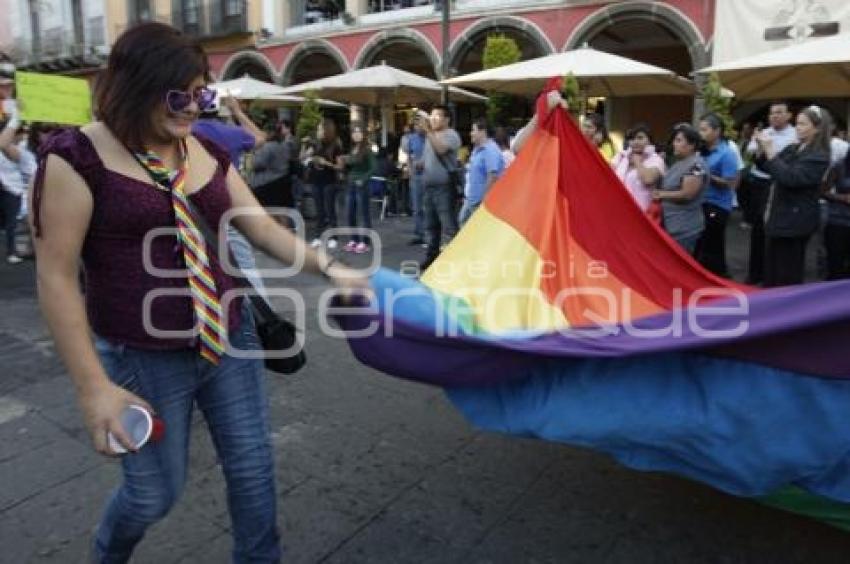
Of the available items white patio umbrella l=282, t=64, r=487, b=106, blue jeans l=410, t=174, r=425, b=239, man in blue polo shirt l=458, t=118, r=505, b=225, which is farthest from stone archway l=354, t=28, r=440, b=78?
man in blue polo shirt l=458, t=118, r=505, b=225

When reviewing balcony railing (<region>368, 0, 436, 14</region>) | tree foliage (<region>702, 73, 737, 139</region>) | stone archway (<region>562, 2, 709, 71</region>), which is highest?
balcony railing (<region>368, 0, 436, 14</region>)

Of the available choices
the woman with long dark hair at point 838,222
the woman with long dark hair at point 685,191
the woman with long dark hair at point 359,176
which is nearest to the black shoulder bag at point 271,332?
the woman with long dark hair at point 685,191

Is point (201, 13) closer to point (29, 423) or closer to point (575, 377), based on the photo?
point (29, 423)

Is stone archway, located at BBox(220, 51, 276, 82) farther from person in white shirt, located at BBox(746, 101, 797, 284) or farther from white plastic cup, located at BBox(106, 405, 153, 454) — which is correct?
white plastic cup, located at BBox(106, 405, 153, 454)

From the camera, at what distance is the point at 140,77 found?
1.68 meters

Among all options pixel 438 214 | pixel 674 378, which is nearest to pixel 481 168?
pixel 438 214

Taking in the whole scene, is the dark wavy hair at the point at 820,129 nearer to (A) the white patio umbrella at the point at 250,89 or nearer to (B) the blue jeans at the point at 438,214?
(B) the blue jeans at the point at 438,214

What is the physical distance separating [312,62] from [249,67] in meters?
1.96

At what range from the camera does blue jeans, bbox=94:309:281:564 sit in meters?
1.79

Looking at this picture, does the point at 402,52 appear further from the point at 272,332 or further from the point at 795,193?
the point at 272,332

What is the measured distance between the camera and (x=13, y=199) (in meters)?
7.22

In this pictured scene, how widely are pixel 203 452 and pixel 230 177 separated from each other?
163cm

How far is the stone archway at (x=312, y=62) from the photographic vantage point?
65.1ft

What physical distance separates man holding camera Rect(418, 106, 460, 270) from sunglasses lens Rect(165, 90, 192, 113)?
584 cm
